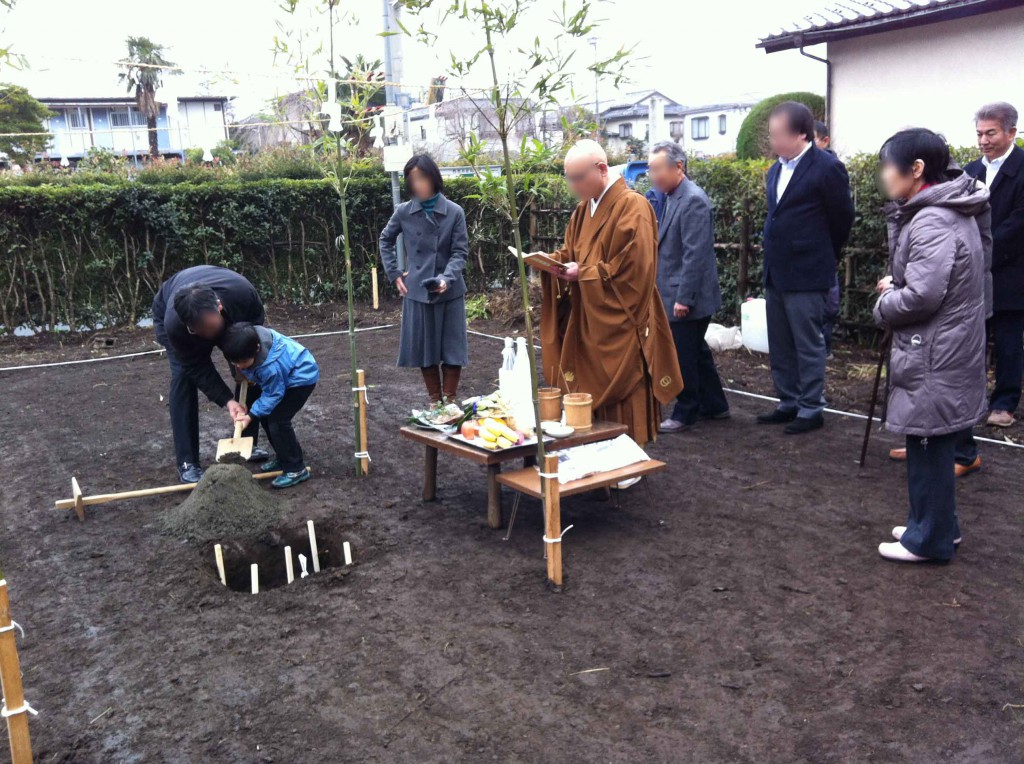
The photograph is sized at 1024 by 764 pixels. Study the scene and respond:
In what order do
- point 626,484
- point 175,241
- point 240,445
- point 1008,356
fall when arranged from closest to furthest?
point 626,484
point 240,445
point 1008,356
point 175,241

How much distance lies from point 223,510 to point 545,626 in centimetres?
207

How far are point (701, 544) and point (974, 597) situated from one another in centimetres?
119

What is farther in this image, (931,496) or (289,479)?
(289,479)

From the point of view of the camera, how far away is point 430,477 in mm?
4949

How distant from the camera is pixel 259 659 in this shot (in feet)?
11.0

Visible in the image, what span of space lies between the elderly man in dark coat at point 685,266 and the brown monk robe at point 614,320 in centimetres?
104

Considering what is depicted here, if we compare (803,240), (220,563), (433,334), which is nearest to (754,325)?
(803,240)

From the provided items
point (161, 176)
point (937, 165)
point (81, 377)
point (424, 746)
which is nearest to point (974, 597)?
point (937, 165)

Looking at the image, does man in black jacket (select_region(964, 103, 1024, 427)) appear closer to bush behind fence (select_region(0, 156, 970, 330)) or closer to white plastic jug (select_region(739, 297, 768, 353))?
white plastic jug (select_region(739, 297, 768, 353))

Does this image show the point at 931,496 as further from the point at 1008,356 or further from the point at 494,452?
the point at 1008,356

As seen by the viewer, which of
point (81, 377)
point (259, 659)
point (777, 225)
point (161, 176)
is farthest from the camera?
point (161, 176)

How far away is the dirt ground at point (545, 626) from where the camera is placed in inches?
111

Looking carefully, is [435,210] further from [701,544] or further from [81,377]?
[81,377]

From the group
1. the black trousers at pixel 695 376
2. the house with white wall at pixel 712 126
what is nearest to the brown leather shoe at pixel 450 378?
the black trousers at pixel 695 376
